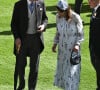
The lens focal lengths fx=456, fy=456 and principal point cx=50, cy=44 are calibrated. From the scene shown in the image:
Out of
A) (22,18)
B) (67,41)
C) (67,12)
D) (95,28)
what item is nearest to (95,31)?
(95,28)

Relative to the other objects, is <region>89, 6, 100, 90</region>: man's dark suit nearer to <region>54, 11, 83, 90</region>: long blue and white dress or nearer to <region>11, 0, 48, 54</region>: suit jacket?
<region>54, 11, 83, 90</region>: long blue and white dress

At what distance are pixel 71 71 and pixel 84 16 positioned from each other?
34.6 feet

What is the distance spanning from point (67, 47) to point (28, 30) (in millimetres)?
829

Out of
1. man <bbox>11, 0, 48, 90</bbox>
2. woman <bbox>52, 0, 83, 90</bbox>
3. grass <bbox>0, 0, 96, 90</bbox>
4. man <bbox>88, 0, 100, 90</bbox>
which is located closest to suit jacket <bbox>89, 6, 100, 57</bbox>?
man <bbox>88, 0, 100, 90</bbox>

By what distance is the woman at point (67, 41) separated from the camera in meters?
8.08

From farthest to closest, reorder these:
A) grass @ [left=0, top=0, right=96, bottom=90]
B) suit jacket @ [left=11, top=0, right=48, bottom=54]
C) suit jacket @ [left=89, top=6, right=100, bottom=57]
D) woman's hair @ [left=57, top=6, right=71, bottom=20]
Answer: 1. grass @ [left=0, top=0, right=96, bottom=90]
2. suit jacket @ [left=11, top=0, right=48, bottom=54]
3. suit jacket @ [left=89, top=6, right=100, bottom=57]
4. woman's hair @ [left=57, top=6, right=71, bottom=20]

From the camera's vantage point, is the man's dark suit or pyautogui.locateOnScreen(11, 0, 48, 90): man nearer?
the man's dark suit

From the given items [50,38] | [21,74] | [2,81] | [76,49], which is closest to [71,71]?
[76,49]

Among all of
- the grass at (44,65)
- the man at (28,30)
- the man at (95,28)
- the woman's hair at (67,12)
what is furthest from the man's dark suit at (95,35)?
the grass at (44,65)

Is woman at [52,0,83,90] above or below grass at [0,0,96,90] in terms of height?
above

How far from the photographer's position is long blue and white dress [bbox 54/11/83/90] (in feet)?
26.8

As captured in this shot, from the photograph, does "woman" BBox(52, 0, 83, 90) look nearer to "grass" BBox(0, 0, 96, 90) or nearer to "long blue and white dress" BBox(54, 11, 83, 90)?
"long blue and white dress" BBox(54, 11, 83, 90)

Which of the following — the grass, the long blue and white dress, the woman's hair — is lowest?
the grass

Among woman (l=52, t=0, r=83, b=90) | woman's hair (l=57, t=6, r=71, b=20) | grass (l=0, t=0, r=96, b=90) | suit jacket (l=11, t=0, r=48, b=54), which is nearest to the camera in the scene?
woman's hair (l=57, t=6, r=71, b=20)
